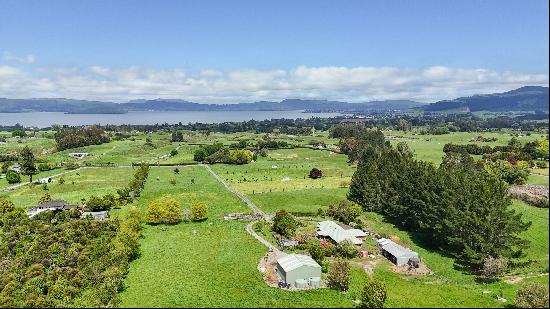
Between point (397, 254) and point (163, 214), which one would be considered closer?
point (397, 254)

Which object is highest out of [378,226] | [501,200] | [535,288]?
[501,200]

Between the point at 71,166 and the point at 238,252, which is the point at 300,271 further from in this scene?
the point at 71,166

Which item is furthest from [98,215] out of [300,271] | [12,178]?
[12,178]

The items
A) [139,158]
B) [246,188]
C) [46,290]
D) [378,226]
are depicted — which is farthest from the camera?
[139,158]

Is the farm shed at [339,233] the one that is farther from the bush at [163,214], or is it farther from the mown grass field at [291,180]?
the bush at [163,214]

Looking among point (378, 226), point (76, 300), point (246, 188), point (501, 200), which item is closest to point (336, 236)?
point (378, 226)

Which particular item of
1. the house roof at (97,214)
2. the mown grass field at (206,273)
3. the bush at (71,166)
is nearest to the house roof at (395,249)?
the mown grass field at (206,273)

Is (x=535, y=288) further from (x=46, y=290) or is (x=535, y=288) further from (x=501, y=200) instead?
(x=46, y=290)
